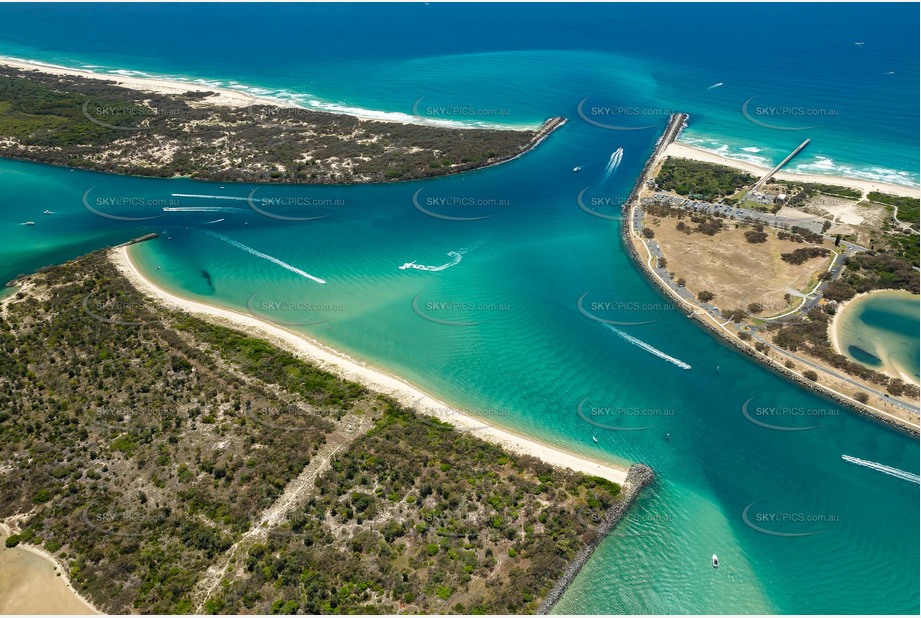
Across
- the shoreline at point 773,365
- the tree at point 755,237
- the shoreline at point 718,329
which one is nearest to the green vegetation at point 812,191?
the tree at point 755,237

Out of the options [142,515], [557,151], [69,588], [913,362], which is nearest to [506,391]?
[142,515]

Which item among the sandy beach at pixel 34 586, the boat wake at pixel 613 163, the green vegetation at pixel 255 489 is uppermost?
the boat wake at pixel 613 163

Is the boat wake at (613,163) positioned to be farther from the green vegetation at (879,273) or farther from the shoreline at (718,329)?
the green vegetation at (879,273)

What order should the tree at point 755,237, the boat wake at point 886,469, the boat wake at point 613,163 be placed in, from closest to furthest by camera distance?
the boat wake at point 886,469 < the tree at point 755,237 < the boat wake at point 613,163

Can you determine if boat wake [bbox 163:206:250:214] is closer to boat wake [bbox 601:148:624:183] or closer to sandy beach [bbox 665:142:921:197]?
boat wake [bbox 601:148:624:183]

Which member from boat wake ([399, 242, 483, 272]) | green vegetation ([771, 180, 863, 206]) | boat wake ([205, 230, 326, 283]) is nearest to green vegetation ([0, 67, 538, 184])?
boat wake ([205, 230, 326, 283])

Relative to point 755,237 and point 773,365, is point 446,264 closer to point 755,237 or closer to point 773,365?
point 773,365

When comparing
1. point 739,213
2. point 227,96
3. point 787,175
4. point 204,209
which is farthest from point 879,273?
point 227,96
